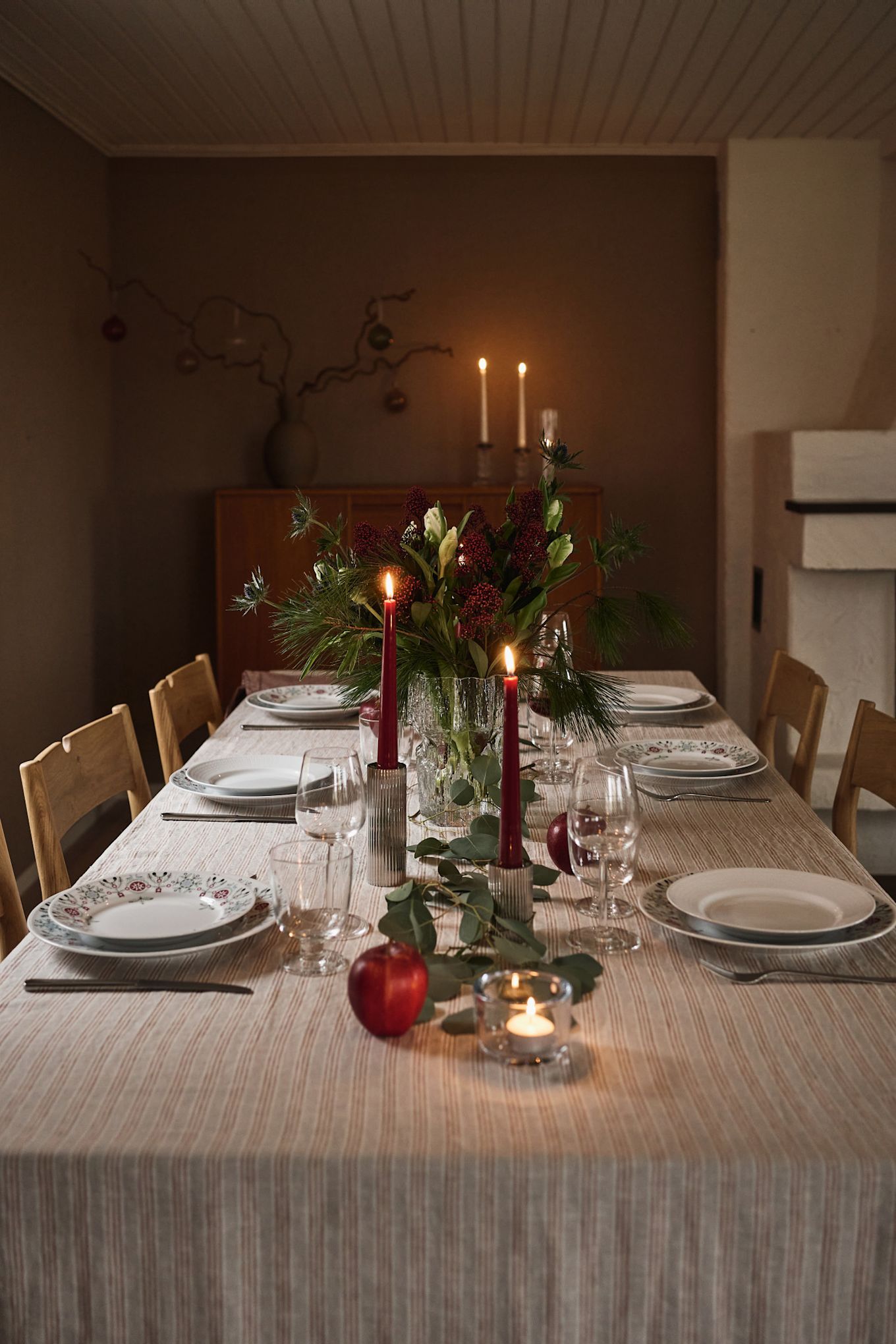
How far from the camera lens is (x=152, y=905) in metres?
1.36

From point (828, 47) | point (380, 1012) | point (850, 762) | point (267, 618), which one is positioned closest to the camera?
point (380, 1012)

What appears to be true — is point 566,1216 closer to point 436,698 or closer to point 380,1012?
point 380,1012

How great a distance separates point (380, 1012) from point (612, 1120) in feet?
0.73

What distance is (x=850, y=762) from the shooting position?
2.12 metres

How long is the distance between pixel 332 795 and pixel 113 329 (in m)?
3.31

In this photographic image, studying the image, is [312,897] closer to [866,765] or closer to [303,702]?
[866,765]

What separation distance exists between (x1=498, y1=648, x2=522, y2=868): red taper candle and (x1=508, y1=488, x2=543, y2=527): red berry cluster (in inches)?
20.3

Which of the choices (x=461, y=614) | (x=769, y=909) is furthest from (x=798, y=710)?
(x=769, y=909)

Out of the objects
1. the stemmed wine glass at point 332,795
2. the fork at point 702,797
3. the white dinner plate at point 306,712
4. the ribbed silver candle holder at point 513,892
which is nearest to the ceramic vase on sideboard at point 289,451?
the white dinner plate at point 306,712

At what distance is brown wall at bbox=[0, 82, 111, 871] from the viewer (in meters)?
3.56

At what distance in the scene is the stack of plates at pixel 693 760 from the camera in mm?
1972

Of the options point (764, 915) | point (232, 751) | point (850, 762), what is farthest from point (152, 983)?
point (850, 762)

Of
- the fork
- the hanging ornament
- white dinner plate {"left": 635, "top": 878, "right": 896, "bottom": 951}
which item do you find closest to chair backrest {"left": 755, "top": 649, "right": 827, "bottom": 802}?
the fork

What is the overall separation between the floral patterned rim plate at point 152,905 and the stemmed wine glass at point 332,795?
10 centimetres
